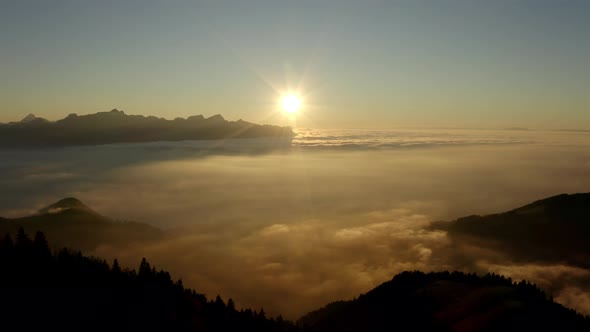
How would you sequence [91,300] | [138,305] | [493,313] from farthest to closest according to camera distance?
[493,313], [138,305], [91,300]

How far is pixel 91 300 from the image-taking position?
14225cm

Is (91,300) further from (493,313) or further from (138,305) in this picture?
(493,313)

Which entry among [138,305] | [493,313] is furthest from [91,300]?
[493,313]

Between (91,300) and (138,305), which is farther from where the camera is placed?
(138,305)

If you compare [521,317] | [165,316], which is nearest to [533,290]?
[521,317]

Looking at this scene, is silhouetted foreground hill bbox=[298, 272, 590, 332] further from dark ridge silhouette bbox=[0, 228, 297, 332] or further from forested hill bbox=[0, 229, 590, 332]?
dark ridge silhouette bbox=[0, 228, 297, 332]

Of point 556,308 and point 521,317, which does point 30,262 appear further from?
point 556,308

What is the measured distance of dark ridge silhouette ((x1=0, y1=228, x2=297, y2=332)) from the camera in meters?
130

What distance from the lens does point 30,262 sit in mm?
152750

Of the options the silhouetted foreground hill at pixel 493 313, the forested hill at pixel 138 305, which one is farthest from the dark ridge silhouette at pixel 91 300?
the silhouetted foreground hill at pixel 493 313

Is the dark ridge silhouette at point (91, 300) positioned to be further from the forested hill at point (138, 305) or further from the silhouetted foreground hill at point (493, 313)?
the silhouetted foreground hill at point (493, 313)

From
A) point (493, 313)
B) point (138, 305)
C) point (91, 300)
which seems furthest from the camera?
point (493, 313)

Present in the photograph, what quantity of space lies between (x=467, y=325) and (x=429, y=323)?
17.7m

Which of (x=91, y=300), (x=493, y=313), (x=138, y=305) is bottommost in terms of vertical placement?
(x=493, y=313)
